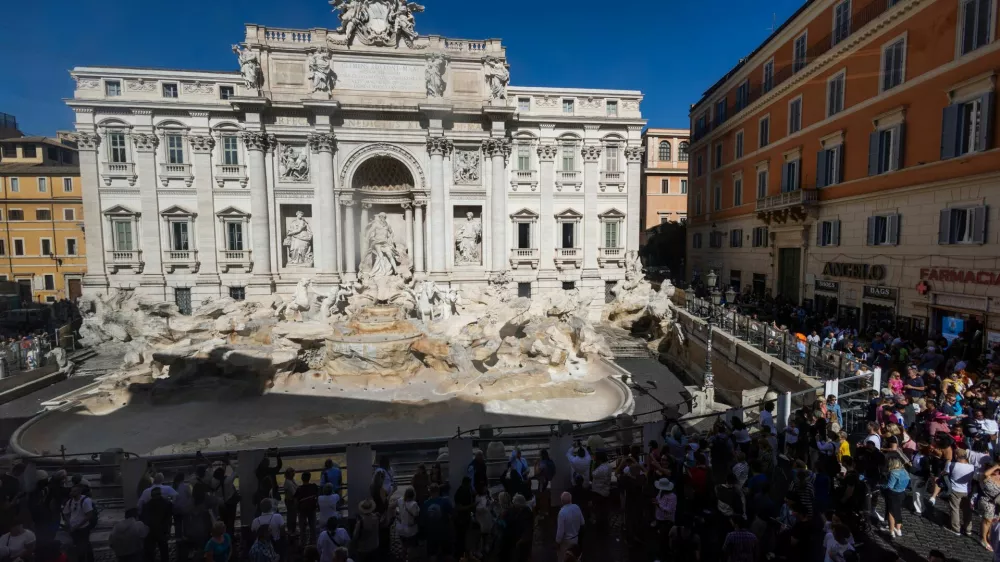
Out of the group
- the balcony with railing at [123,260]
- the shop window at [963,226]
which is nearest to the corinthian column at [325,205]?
the balcony with railing at [123,260]

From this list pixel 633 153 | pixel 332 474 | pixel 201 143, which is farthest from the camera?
pixel 633 153

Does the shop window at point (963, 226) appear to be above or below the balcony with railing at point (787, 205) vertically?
below

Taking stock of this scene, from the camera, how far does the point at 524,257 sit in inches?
1112

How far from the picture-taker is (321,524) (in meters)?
6.54

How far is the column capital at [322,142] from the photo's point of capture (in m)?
24.5

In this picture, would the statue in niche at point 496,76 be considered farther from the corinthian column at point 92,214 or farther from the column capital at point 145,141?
the corinthian column at point 92,214

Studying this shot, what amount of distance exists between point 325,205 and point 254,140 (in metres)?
4.59

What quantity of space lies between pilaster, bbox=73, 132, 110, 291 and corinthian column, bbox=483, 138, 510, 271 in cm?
2007

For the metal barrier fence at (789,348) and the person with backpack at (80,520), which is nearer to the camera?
the person with backpack at (80,520)

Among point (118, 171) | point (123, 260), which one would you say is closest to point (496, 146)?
point (118, 171)

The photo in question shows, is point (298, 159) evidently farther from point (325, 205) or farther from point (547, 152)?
point (547, 152)

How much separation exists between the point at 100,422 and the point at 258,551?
37.4 ft

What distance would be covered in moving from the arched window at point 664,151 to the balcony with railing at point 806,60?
922cm

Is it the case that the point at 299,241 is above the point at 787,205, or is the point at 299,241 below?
below
